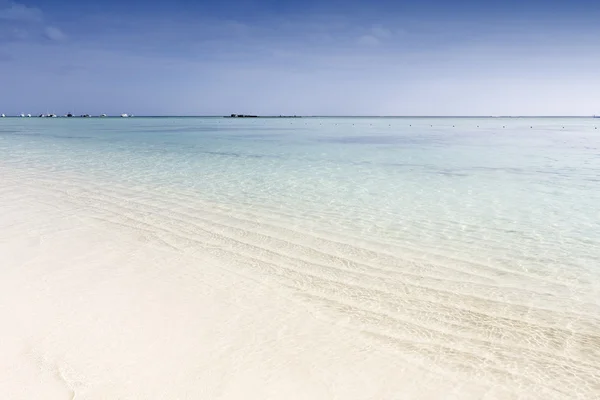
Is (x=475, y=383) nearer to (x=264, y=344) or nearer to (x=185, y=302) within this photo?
(x=264, y=344)

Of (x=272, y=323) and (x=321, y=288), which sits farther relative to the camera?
(x=321, y=288)

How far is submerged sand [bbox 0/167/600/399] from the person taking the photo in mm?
3172

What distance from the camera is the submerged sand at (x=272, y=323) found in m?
3.17

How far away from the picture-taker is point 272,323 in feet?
13.4

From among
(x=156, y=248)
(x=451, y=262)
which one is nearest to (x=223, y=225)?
(x=156, y=248)

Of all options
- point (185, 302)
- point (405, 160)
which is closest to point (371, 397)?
point (185, 302)

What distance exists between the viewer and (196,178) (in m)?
13.3

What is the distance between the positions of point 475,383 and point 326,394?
3.73 ft

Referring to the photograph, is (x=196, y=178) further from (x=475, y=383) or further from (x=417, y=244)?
(x=475, y=383)

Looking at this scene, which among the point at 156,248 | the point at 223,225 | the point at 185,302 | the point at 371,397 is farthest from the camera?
the point at 223,225

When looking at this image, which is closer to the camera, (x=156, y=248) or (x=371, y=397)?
(x=371, y=397)

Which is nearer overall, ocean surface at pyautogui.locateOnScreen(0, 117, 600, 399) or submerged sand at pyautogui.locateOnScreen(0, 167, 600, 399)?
submerged sand at pyautogui.locateOnScreen(0, 167, 600, 399)

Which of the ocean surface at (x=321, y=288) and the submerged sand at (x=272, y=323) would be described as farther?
the ocean surface at (x=321, y=288)

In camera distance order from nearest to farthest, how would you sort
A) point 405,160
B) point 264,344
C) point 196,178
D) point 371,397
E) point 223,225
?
point 371,397, point 264,344, point 223,225, point 196,178, point 405,160
